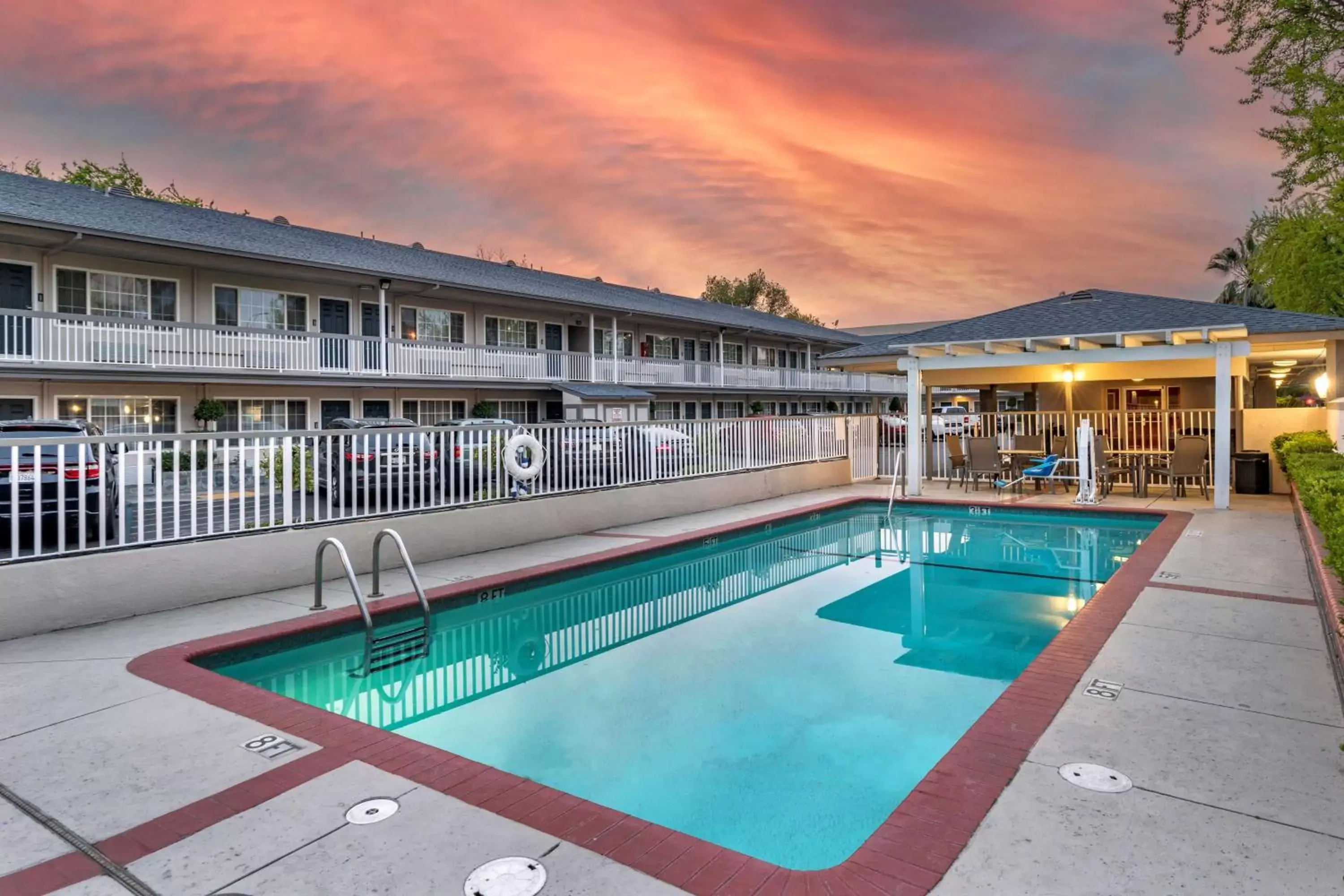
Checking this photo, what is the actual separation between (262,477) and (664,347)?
25764mm

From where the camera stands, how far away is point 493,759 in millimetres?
4176

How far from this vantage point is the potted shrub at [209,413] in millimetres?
18062

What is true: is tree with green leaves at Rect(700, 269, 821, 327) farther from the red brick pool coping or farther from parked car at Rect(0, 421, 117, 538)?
the red brick pool coping

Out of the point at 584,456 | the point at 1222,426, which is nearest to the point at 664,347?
the point at 584,456

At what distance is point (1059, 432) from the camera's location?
59.3ft

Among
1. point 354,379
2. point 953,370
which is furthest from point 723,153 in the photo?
point 354,379

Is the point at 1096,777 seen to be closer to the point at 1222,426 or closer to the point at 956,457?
the point at 1222,426

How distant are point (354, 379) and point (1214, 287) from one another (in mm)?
60729

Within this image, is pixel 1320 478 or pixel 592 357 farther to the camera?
pixel 592 357

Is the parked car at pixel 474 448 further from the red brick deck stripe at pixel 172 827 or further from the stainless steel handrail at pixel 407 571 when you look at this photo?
the red brick deck stripe at pixel 172 827

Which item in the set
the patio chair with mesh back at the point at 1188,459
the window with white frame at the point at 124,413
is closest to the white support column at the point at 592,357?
the window with white frame at the point at 124,413

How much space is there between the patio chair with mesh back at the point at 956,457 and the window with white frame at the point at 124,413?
1824 centimetres

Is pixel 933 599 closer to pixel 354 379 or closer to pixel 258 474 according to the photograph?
pixel 258 474

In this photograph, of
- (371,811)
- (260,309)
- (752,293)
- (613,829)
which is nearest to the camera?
(613,829)
